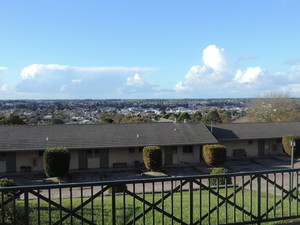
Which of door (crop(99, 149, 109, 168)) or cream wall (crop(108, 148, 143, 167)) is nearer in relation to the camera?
door (crop(99, 149, 109, 168))

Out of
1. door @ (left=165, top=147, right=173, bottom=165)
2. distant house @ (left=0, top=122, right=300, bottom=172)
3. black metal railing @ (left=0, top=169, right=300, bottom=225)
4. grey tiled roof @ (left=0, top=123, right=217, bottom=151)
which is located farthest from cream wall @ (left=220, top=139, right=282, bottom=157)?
black metal railing @ (left=0, top=169, right=300, bottom=225)

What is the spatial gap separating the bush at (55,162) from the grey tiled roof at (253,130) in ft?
47.4

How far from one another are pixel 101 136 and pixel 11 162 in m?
7.27

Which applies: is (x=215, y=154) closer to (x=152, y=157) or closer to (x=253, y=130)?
(x=152, y=157)

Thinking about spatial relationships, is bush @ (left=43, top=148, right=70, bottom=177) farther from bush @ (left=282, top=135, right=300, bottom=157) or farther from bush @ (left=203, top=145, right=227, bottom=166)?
bush @ (left=282, top=135, right=300, bottom=157)

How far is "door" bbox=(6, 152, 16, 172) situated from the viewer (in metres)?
24.5

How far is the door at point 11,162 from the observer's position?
80.4ft

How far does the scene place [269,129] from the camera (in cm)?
3394

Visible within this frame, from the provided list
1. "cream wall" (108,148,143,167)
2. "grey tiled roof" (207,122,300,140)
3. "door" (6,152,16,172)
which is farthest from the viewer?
"grey tiled roof" (207,122,300,140)

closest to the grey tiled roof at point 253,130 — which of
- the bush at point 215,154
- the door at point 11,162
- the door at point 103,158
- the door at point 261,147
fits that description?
the door at point 261,147

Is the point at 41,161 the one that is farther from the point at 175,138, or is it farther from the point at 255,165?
the point at 255,165

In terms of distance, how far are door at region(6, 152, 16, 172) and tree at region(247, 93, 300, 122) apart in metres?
38.0

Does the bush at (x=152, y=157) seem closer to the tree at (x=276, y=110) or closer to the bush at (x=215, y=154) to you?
the bush at (x=215, y=154)

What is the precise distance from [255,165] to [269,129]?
7.26 meters
